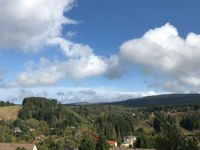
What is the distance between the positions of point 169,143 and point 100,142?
73.6 feet

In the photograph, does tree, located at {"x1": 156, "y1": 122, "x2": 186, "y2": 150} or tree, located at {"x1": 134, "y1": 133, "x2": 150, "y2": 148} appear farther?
tree, located at {"x1": 134, "y1": 133, "x2": 150, "y2": 148}

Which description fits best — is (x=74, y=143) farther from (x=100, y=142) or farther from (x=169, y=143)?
(x=169, y=143)

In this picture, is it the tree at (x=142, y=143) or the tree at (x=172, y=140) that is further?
the tree at (x=142, y=143)

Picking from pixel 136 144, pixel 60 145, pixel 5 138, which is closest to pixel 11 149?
pixel 60 145

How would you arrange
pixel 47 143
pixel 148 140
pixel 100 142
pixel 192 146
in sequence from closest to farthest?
1. pixel 192 146
2. pixel 100 142
3. pixel 148 140
4. pixel 47 143

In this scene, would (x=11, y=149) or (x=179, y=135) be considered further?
(x=11, y=149)

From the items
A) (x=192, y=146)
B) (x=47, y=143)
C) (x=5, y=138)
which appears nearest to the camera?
(x=192, y=146)

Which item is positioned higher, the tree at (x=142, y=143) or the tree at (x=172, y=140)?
the tree at (x=172, y=140)

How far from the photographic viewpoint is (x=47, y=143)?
554ft

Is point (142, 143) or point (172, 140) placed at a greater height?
point (172, 140)

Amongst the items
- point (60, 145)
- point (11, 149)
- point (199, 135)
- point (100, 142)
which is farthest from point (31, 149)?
point (199, 135)

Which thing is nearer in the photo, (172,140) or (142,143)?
(172,140)

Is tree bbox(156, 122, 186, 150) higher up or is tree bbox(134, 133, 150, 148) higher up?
tree bbox(156, 122, 186, 150)

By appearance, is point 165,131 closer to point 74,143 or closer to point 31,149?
point 31,149
